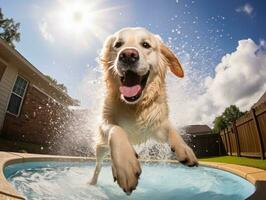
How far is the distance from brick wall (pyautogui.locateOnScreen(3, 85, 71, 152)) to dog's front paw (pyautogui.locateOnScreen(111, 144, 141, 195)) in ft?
33.6

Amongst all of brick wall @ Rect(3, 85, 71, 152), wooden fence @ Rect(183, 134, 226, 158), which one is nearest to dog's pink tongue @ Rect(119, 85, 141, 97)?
brick wall @ Rect(3, 85, 71, 152)

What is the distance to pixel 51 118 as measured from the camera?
14.8 meters

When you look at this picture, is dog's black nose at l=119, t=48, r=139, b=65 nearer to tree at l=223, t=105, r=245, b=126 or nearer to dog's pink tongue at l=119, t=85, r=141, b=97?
dog's pink tongue at l=119, t=85, r=141, b=97

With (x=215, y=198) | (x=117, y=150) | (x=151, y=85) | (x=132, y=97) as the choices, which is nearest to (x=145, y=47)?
(x=151, y=85)

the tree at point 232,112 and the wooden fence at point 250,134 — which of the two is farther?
the tree at point 232,112

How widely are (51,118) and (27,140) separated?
8.62ft

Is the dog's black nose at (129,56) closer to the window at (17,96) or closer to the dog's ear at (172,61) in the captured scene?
the dog's ear at (172,61)

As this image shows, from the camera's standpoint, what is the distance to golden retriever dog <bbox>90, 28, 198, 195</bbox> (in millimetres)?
3115

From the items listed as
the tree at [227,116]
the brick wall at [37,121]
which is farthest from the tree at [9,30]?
the tree at [227,116]

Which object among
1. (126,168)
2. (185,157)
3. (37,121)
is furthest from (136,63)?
(37,121)

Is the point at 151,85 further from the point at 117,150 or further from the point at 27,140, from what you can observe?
the point at 27,140

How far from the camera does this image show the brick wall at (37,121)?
1161cm

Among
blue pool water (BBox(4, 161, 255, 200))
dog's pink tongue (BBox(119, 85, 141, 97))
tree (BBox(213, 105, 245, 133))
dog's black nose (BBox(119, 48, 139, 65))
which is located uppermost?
tree (BBox(213, 105, 245, 133))

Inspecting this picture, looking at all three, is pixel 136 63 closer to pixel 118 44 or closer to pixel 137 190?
pixel 118 44
